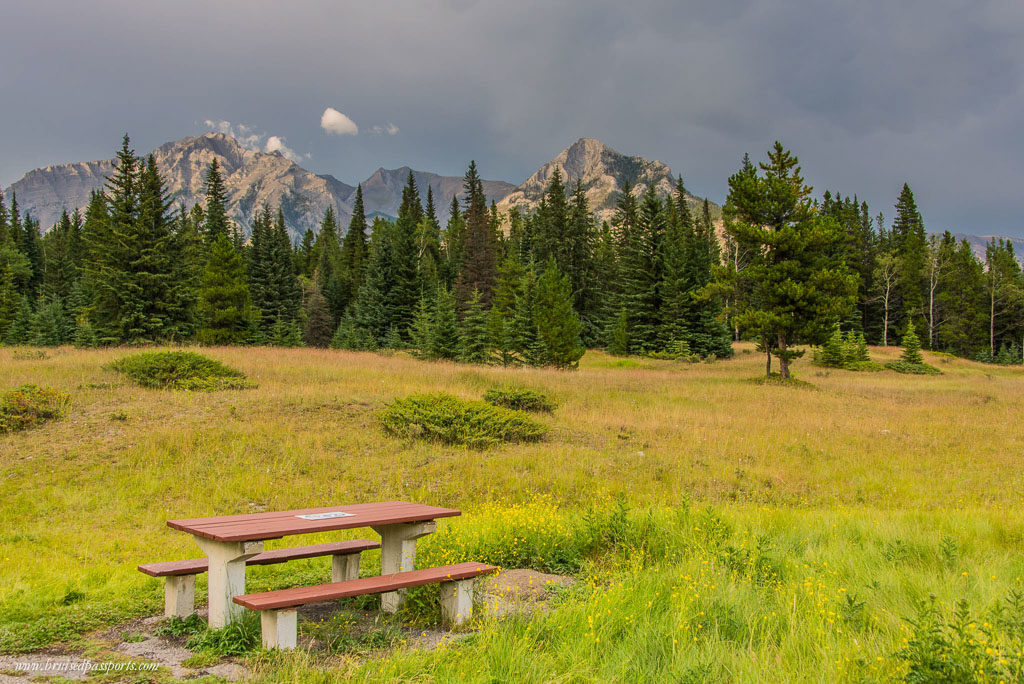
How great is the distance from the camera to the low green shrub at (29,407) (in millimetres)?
10180

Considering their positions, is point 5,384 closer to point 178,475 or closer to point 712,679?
point 178,475

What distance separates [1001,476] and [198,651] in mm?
13207

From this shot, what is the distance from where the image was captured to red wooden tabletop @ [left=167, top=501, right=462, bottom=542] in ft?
12.1

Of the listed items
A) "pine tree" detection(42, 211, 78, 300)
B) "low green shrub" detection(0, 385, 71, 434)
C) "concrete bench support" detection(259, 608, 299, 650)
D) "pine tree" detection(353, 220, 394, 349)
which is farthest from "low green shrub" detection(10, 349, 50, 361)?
"pine tree" detection(42, 211, 78, 300)

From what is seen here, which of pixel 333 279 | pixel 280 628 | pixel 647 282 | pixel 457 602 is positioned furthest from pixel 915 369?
pixel 333 279

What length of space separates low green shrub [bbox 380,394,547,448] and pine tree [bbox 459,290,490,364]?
795 inches

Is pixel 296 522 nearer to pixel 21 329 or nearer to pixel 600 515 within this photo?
pixel 600 515

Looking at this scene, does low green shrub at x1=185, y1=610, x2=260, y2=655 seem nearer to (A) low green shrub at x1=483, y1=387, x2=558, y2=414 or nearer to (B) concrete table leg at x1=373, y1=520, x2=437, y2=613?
(B) concrete table leg at x1=373, y1=520, x2=437, y2=613

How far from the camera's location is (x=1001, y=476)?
1050cm

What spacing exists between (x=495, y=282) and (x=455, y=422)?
41080 millimetres

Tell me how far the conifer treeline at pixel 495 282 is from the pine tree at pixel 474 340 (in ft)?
0.46

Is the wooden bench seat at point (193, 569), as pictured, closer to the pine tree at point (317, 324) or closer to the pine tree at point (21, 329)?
the pine tree at point (21, 329)

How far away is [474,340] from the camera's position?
3450cm

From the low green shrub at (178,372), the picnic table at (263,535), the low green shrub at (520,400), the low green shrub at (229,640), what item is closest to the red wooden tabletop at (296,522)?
the picnic table at (263,535)
